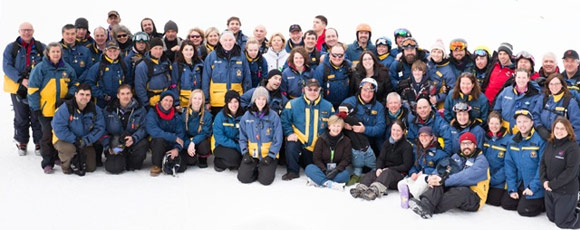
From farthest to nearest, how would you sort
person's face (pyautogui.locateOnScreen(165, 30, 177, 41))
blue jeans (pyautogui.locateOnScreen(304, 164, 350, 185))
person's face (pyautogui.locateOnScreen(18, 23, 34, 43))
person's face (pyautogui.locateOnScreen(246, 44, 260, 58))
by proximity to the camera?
person's face (pyautogui.locateOnScreen(165, 30, 177, 41)), person's face (pyautogui.locateOnScreen(246, 44, 260, 58)), person's face (pyautogui.locateOnScreen(18, 23, 34, 43)), blue jeans (pyautogui.locateOnScreen(304, 164, 350, 185))

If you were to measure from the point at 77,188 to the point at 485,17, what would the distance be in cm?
2097

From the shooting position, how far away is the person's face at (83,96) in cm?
777

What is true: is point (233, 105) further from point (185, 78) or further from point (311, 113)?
point (311, 113)

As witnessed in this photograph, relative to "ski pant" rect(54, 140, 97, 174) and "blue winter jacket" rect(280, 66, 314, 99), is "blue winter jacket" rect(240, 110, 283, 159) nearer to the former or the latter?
"blue winter jacket" rect(280, 66, 314, 99)

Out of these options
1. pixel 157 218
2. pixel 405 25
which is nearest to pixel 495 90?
pixel 157 218

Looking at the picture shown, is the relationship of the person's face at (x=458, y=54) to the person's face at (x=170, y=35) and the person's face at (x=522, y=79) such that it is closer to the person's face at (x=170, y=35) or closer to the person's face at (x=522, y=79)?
the person's face at (x=522, y=79)


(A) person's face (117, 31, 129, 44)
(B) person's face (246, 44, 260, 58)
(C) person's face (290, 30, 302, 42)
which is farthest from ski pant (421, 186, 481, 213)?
(A) person's face (117, 31, 129, 44)

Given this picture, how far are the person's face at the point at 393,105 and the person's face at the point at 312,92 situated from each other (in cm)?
107

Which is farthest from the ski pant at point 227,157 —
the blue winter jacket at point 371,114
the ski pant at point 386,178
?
the ski pant at point 386,178

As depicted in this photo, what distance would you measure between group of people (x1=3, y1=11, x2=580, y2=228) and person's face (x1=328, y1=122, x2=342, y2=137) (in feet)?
0.07

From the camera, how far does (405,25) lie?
23.5m

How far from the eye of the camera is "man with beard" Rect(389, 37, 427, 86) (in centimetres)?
861

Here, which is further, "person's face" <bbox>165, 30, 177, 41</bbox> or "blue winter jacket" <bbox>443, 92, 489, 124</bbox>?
"person's face" <bbox>165, 30, 177, 41</bbox>

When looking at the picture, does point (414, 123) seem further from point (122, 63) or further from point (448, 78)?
point (122, 63)
